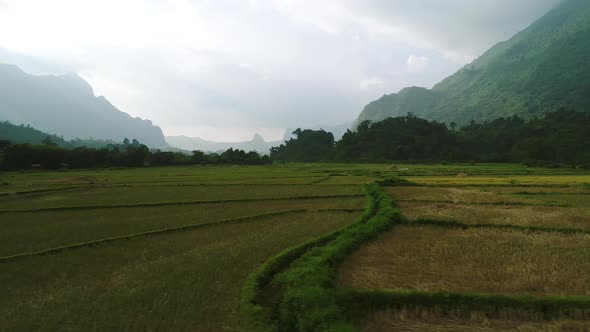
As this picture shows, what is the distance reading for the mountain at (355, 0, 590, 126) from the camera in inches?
3506

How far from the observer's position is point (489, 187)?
19781 mm

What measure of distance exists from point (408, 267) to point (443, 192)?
12240mm

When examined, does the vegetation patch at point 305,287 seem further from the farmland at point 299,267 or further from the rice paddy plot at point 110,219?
the rice paddy plot at point 110,219

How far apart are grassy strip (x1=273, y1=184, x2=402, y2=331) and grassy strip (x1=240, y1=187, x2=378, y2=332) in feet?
0.59

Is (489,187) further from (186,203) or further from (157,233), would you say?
(157,233)

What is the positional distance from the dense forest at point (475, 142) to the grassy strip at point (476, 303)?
45.4 metres

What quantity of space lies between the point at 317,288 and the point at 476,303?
2469mm

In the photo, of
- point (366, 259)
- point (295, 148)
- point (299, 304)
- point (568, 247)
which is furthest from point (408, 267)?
point (295, 148)

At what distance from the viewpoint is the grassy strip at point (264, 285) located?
4895 mm

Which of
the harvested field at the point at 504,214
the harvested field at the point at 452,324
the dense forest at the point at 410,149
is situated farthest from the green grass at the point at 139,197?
the dense forest at the point at 410,149

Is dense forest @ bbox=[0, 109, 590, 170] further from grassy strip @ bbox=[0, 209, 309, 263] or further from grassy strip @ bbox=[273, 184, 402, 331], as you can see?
grassy strip @ bbox=[273, 184, 402, 331]

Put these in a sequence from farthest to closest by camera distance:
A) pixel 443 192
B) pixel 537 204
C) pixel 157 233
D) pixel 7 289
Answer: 1. pixel 443 192
2. pixel 537 204
3. pixel 157 233
4. pixel 7 289

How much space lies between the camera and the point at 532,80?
336ft

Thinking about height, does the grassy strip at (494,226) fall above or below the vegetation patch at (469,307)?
above
